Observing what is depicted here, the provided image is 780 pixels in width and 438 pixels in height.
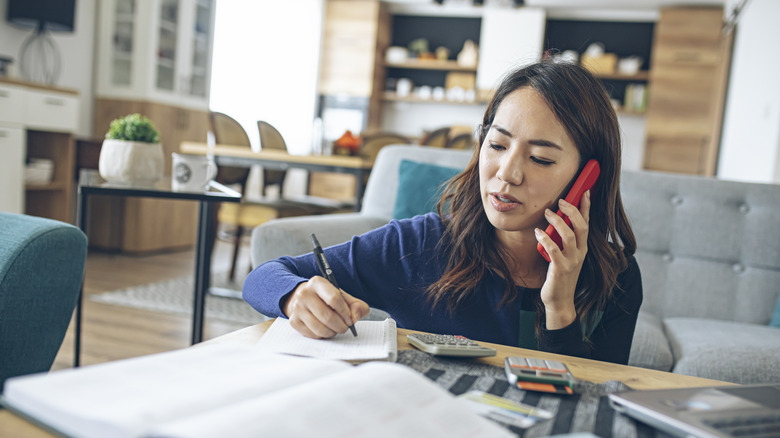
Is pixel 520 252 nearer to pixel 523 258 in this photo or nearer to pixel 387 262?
pixel 523 258

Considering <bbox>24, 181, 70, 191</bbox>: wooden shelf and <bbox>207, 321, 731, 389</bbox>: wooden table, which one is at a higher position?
<bbox>207, 321, 731, 389</bbox>: wooden table

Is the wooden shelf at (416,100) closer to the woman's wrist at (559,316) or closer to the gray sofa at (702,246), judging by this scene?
the gray sofa at (702,246)

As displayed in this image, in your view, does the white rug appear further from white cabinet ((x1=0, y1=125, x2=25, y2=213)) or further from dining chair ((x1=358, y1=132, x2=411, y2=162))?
dining chair ((x1=358, y1=132, x2=411, y2=162))

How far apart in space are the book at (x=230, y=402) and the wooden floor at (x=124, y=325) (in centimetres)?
194

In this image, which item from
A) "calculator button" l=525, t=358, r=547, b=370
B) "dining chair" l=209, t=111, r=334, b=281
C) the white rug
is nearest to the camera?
"calculator button" l=525, t=358, r=547, b=370

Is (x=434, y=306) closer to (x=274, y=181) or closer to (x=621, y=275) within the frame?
(x=621, y=275)

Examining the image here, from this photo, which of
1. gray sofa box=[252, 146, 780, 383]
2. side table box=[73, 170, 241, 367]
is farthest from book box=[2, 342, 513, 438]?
gray sofa box=[252, 146, 780, 383]

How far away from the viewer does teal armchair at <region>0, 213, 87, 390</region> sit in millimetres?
1083

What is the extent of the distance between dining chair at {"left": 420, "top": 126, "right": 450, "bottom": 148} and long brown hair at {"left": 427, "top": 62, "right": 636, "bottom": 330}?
2.84 meters

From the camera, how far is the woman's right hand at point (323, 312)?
750mm

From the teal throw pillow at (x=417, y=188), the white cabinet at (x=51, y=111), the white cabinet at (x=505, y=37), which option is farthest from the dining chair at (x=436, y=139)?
the white cabinet at (x=505, y=37)

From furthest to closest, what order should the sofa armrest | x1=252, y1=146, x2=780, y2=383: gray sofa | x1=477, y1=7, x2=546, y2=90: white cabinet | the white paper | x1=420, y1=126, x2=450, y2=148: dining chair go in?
x1=477, y1=7, x2=546, y2=90: white cabinet
x1=420, y1=126, x2=450, y2=148: dining chair
x1=252, y1=146, x2=780, y2=383: gray sofa
the sofa armrest
the white paper

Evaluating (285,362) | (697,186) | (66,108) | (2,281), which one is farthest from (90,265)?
(285,362)

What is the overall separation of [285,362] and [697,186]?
6.13ft
